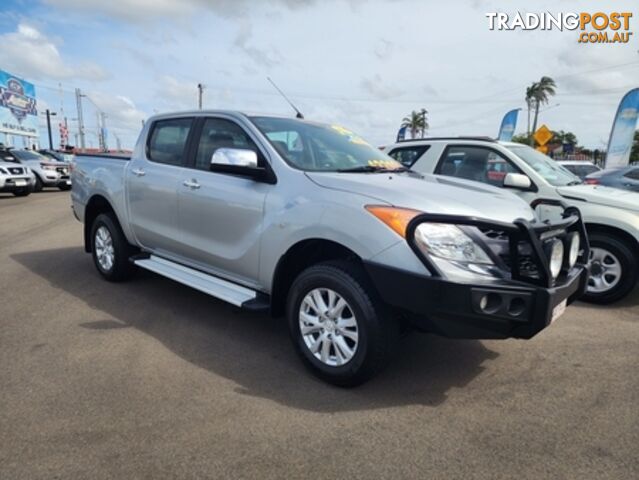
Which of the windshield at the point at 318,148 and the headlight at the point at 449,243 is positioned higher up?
the windshield at the point at 318,148

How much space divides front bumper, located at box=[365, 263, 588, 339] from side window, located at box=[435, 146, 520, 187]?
304cm

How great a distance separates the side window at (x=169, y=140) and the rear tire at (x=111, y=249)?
3.30ft

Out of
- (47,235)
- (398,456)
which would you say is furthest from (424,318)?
(47,235)

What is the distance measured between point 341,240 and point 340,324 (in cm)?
54

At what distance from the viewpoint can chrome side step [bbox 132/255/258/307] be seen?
3615mm

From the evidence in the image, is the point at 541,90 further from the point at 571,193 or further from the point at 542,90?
the point at 571,193

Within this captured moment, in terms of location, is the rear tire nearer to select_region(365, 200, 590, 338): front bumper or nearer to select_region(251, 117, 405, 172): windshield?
select_region(251, 117, 405, 172): windshield

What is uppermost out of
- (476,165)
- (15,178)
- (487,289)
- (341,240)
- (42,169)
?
(476,165)

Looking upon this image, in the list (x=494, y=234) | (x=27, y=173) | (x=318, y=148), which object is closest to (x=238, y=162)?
(x=318, y=148)

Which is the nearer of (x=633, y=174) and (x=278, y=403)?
(x=278, y=403)

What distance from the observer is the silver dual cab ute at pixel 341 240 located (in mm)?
2650

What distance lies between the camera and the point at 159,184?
176 inches

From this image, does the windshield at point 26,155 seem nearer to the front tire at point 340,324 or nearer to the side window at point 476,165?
the side window at point 476,165

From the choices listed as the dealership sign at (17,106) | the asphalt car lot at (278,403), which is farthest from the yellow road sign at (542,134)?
the dealership sign at (17,106)
